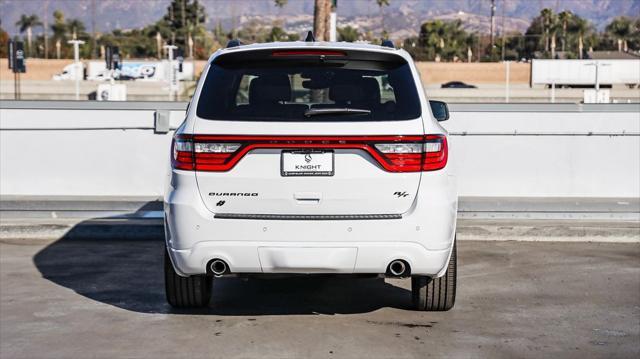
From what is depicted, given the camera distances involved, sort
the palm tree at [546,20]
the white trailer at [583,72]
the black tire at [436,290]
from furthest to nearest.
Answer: the palm tree at [546,20]
the white trailer at [583,72]
the black tire at [436,290]

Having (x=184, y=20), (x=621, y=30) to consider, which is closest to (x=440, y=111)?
(x=621, y=30)

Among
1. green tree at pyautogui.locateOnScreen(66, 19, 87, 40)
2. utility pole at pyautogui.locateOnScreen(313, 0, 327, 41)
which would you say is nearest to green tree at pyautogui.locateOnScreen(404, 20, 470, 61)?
green tree at pyautogui.locateOnScreen(66, 19, 87, 40)

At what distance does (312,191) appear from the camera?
21.8ft

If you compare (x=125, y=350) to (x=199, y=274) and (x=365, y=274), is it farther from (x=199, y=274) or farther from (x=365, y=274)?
(x=365, y=274)

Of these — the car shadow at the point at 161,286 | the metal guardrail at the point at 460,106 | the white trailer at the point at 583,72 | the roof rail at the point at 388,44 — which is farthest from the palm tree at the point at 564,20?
the roof rail at the point at 388,44

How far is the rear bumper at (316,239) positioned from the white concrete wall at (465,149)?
6.96 meters

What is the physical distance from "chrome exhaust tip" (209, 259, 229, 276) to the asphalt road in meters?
0.44

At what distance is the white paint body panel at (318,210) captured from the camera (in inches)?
262

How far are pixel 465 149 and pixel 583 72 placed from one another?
184 feet

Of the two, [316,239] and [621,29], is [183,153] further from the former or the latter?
[621,29]

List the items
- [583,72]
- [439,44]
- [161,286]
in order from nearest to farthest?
[161,286]
[583,72]
[439,44]

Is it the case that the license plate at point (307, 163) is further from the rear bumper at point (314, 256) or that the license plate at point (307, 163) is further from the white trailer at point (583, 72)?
the white trailer at point (583, 72)

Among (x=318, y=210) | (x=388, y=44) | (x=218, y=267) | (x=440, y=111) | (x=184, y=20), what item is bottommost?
(x=218, y=267)

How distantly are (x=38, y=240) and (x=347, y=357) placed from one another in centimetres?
582
